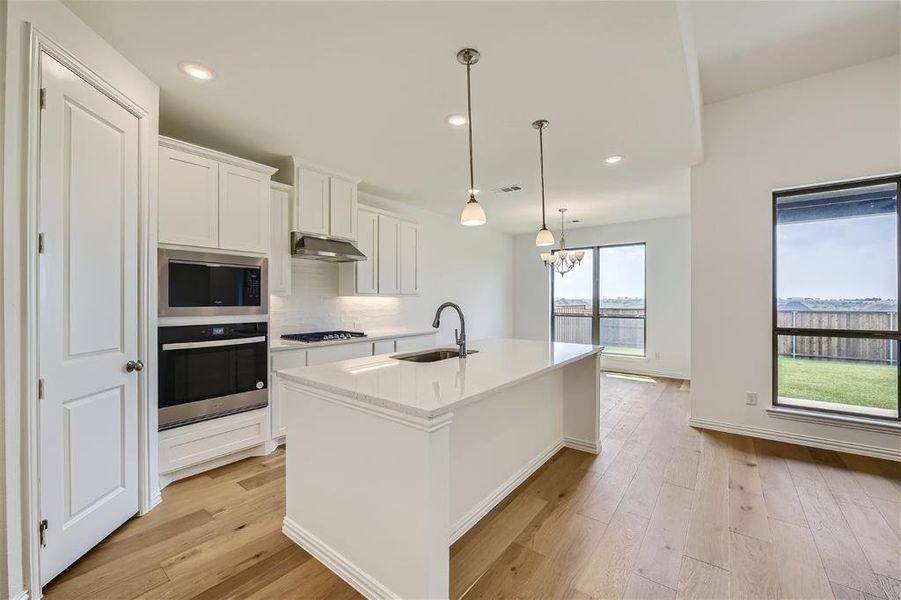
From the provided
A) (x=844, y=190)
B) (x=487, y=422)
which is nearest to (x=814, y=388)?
(x=844, y=190)

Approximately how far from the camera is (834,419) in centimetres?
313

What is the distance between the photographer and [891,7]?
246cm

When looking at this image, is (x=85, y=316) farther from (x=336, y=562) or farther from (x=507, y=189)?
(x=507, y=189)

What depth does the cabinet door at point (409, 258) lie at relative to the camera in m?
4.75

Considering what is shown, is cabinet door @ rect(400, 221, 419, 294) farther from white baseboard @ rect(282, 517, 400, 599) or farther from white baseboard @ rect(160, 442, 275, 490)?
white baseboard @ rect(282, 517, 400, 599)

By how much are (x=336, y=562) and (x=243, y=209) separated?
2.52 meters

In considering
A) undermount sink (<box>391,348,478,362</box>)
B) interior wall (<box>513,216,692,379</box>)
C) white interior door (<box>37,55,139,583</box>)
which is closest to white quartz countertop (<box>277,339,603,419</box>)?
undermount sink (<box>391,348,478,362</box>)

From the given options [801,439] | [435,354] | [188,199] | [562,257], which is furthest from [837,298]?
[188,199]

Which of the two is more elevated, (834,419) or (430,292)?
(430,292)

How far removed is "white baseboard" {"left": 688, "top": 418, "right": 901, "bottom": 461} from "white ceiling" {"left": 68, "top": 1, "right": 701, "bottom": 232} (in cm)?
261

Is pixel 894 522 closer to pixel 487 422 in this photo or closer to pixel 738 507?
pixel 738 507

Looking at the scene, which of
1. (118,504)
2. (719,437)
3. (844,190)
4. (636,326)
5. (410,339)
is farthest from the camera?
(636,326)

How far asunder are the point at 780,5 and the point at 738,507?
3.18 meters

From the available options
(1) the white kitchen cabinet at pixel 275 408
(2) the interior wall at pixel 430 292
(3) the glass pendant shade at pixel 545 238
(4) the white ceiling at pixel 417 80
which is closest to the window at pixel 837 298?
(4) the white ceiling at pixel 417 80
